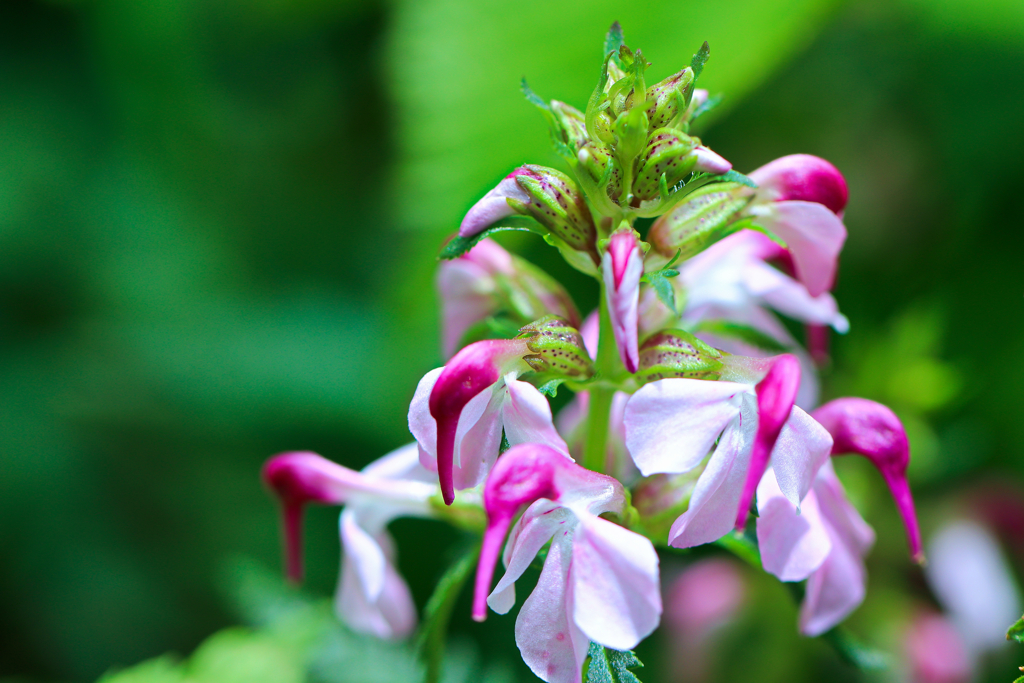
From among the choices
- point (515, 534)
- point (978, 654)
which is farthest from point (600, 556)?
point (978, 654)

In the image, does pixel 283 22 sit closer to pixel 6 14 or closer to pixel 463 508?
pixel 6 14

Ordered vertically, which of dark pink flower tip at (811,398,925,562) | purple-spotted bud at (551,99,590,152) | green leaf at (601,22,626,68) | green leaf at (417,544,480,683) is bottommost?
green leaf at (417,544,480,683)

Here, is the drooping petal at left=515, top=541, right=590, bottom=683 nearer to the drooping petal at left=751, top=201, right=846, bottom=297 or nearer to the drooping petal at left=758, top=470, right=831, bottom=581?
the drooping petal at left=758, top=470, right=831, bottom=581

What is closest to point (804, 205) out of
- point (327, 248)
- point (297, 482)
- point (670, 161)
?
point (670, 161)

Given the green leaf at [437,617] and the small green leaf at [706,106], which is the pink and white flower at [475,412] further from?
the small green leaf at [706,106]

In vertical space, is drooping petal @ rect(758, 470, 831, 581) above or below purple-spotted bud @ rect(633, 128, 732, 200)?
below

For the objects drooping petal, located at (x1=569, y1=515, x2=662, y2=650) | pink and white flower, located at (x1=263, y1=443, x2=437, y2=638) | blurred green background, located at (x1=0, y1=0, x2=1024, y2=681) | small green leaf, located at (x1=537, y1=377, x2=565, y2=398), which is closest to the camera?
drooping petal, located at (x1=569, y1=515, x2=662, y2=650)

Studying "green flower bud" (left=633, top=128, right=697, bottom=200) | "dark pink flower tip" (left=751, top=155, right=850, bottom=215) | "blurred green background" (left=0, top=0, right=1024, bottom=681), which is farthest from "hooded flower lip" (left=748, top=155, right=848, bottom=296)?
"blurred green background" (left=0, top=0, right=1024, bottom=681)
